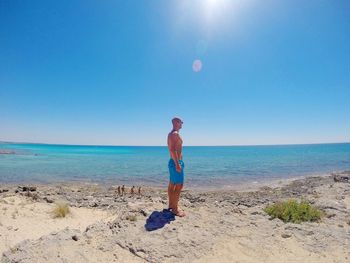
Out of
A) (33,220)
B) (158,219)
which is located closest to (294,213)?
(158,219)

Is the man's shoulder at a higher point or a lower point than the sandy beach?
higher

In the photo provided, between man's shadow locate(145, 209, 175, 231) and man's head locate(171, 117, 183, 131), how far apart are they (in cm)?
202

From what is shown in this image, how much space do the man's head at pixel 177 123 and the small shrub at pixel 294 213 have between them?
3.34 meters

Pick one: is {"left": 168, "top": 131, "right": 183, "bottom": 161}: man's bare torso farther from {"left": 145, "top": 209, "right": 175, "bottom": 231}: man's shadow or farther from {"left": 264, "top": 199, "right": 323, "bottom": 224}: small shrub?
{"left": 264, "top": 199, "right": 323, "bottom": 224}: small shrub

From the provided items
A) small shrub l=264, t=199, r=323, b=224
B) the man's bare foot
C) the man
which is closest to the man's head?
the man

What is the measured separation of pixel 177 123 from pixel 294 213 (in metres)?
3.75

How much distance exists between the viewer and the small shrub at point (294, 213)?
6.91 metres

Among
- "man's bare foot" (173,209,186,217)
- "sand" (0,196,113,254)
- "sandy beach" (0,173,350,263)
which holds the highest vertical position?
"man's bare foot" (173,209,186,217)

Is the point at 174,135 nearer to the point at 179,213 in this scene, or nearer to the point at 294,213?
the point at 179,213

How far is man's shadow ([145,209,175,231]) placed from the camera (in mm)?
5914

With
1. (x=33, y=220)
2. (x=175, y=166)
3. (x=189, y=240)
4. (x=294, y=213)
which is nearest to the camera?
(x=189, y=240)

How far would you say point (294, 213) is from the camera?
704 centimetres

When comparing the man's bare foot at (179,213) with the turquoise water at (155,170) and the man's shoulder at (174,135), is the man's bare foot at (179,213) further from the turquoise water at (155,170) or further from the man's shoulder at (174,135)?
the turquoise water at (155,170)

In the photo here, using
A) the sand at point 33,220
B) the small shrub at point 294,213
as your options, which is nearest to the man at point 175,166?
the sand at point 33,220
